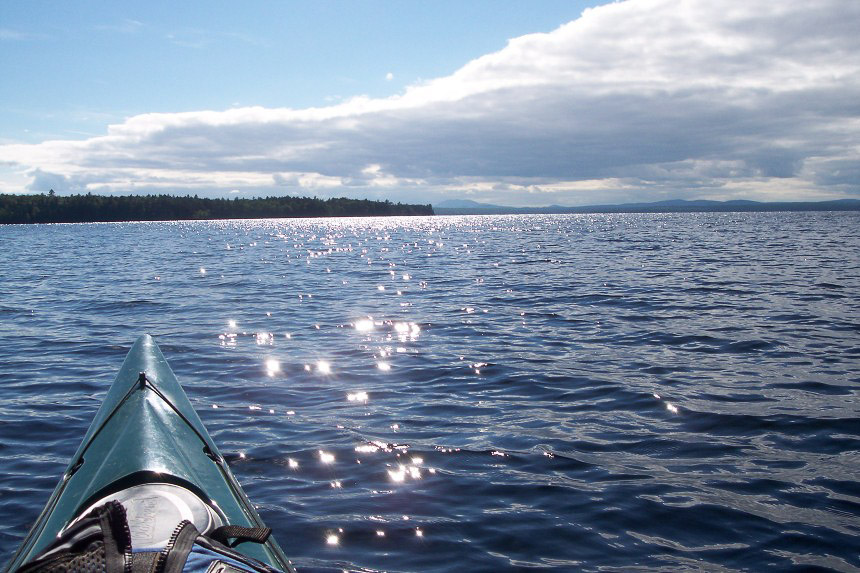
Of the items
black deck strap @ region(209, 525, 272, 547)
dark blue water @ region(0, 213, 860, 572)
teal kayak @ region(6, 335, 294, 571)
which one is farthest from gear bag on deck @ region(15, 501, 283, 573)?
dark blue water @ region(0, 213, 860, 572)

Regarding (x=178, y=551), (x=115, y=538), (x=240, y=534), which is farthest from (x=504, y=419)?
(x=115, y=538)

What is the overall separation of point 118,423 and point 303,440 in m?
2.24

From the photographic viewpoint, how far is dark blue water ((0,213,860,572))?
4.91 metres

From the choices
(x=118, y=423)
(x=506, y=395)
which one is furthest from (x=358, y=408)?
(x=118, y=423)

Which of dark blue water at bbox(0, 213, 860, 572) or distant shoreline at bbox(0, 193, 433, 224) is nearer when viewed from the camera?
dark blue water at bbox(0, 213, 860, 572)

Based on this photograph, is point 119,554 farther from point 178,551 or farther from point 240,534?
point 240,534

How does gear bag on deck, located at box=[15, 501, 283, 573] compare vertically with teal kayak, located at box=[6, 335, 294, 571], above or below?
above

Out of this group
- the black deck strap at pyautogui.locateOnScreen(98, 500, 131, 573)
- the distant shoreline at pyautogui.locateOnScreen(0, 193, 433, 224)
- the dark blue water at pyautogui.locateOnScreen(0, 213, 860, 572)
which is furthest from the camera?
the distant shoreline at pyautogui.locateOnScreen(0, 193, 433, 224)

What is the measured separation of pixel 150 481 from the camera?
391 cm

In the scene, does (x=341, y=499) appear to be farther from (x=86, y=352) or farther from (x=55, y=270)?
(x=55, y=270)

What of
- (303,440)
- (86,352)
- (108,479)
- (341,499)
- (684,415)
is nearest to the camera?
(108,479)

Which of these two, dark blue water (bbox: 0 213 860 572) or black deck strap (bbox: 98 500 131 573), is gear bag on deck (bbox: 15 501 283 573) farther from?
dark blue water (bbox: 0 213 860 572)

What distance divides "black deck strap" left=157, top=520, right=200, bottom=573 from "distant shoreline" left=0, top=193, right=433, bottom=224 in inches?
6053

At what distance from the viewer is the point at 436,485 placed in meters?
5.78
